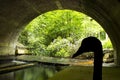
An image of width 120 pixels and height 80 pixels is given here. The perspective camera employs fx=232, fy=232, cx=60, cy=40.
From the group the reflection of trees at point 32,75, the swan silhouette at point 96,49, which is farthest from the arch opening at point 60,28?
the swan silhouette at point 96,49

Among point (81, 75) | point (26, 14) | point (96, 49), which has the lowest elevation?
point (81, 75)

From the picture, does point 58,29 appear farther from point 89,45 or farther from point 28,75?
point 89,45

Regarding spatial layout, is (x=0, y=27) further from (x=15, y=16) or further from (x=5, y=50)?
(x=5, y=50)

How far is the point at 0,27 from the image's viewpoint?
32.0 feet

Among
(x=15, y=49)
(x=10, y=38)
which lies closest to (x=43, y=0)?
(x=10, y=38)

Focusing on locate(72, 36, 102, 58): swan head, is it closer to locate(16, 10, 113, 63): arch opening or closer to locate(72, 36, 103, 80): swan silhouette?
locate(72, 36, 103, 80): swan silhouette

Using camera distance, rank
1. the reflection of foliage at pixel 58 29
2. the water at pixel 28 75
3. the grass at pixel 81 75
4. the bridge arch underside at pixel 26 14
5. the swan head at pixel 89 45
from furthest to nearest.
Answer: the reflection of foliage at pixel 58 29, the bridge arch underside at pixel 26 14, the water at pixel 28 75, the grass at pixel 81 75, the swan head at pixel 89 45

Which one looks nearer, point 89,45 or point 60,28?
point 89,45

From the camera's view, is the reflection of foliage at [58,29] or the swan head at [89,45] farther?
the reflection of foliage at [58,29]

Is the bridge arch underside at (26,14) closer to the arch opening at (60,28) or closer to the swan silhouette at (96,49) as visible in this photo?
the swan silhouette at (96,49)

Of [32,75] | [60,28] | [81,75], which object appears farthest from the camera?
[60,28]

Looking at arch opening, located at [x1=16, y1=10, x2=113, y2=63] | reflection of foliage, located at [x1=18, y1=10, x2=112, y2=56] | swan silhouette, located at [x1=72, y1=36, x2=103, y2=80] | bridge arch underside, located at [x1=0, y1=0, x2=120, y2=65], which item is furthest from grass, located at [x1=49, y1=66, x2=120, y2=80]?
arch opening, located at [x1=16, y1=10, x2=113, y2=63]

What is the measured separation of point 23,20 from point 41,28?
8.87 metres

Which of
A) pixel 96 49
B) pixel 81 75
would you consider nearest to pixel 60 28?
pixel 81 75
